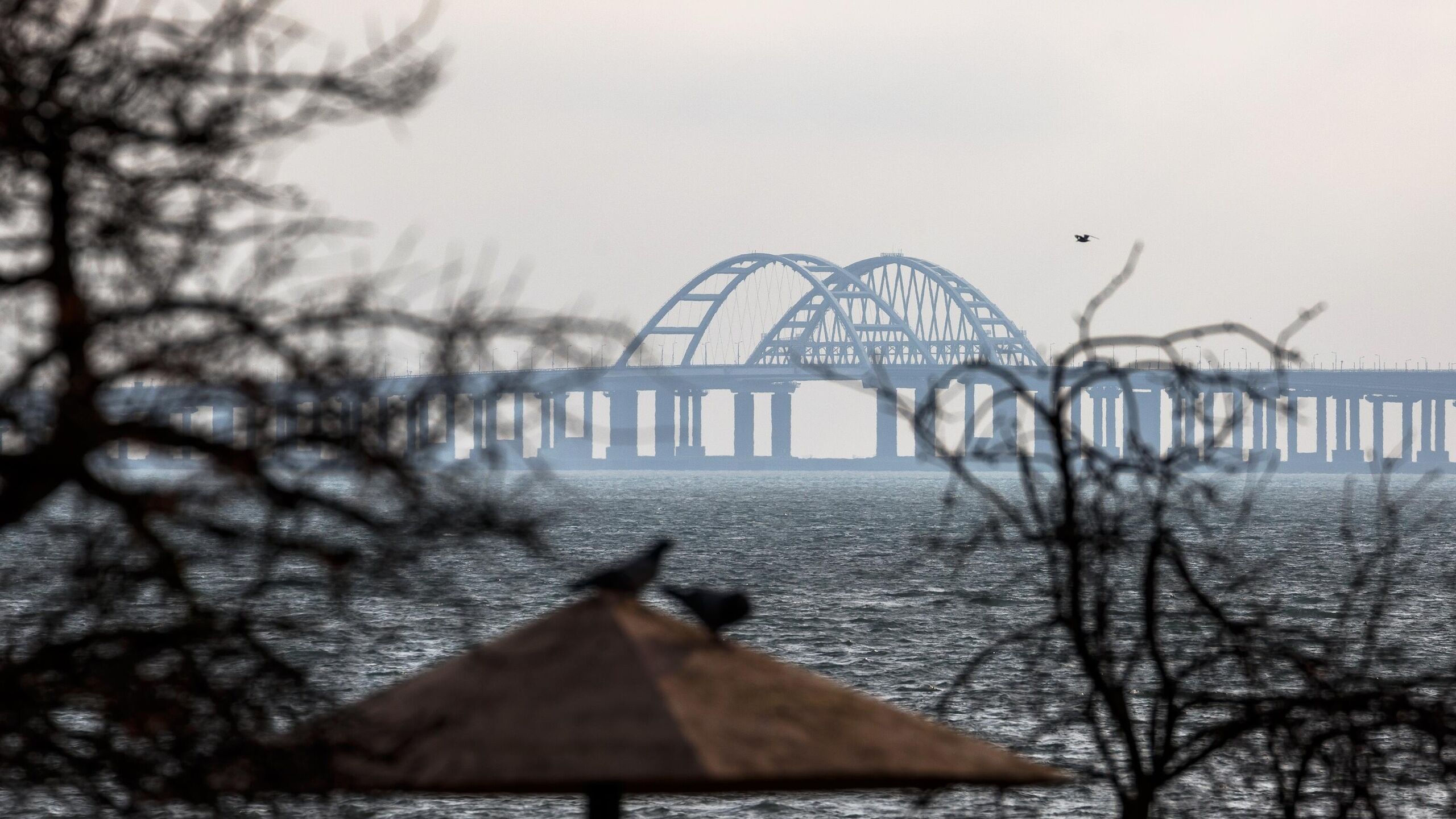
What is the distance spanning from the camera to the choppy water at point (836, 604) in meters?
26.4

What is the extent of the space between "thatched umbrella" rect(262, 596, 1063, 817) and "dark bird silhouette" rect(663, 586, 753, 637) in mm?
80

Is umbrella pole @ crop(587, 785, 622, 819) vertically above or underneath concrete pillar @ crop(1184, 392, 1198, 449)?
underneath

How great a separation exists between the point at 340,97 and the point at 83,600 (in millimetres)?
2011

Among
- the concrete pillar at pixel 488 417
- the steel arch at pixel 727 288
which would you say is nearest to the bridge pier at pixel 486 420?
the concrete pillar at pixel 488 417

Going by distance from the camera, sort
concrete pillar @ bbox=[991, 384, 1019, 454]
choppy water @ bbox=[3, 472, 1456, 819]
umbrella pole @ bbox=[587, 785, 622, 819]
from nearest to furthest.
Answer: umbrella pole @ bbox=[587, 785, 622, 819] < concrete pillar @ bbox=[991, 384, 1019, 454] < choppy water @ bbox=[3, 472, 1456, 819]

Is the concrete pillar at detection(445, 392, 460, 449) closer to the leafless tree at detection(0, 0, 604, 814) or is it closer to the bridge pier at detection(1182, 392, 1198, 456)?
the leafless tree at detection(0, 0, 604, 814)

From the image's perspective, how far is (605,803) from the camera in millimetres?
6855

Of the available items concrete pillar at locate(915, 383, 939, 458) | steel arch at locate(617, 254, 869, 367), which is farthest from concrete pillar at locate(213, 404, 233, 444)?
steel arch at locate(617, 254, 869, 367)

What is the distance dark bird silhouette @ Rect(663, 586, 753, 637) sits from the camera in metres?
6.43

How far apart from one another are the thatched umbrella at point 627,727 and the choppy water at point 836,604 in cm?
Answer: 38

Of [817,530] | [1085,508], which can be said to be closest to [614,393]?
[817,530]

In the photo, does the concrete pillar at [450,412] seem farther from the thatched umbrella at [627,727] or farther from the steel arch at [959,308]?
the steel arch at [959,308]

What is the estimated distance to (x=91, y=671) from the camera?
6840 millimetres

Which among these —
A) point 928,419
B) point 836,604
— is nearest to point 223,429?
point 928,419
